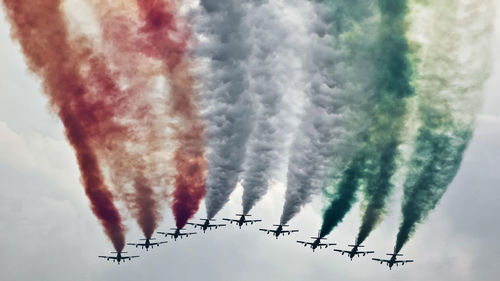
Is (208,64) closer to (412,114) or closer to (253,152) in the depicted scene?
(253,152)

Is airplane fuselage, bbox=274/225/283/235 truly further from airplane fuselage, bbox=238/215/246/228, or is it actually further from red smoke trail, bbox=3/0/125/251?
red smoke trail, bbox=3/0/125/251

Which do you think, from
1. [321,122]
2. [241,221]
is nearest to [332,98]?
[321,122]

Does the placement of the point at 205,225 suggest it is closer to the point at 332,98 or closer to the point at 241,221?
the point at 241,221

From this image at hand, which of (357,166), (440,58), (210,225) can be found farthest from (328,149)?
(210,225)

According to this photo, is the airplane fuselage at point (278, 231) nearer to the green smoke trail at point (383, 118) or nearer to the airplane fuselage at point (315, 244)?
the airplane fuselage at point (315, 244)

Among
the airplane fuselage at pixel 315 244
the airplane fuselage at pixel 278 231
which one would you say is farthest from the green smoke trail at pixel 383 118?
the airplane fuselage at pixel 315 244
